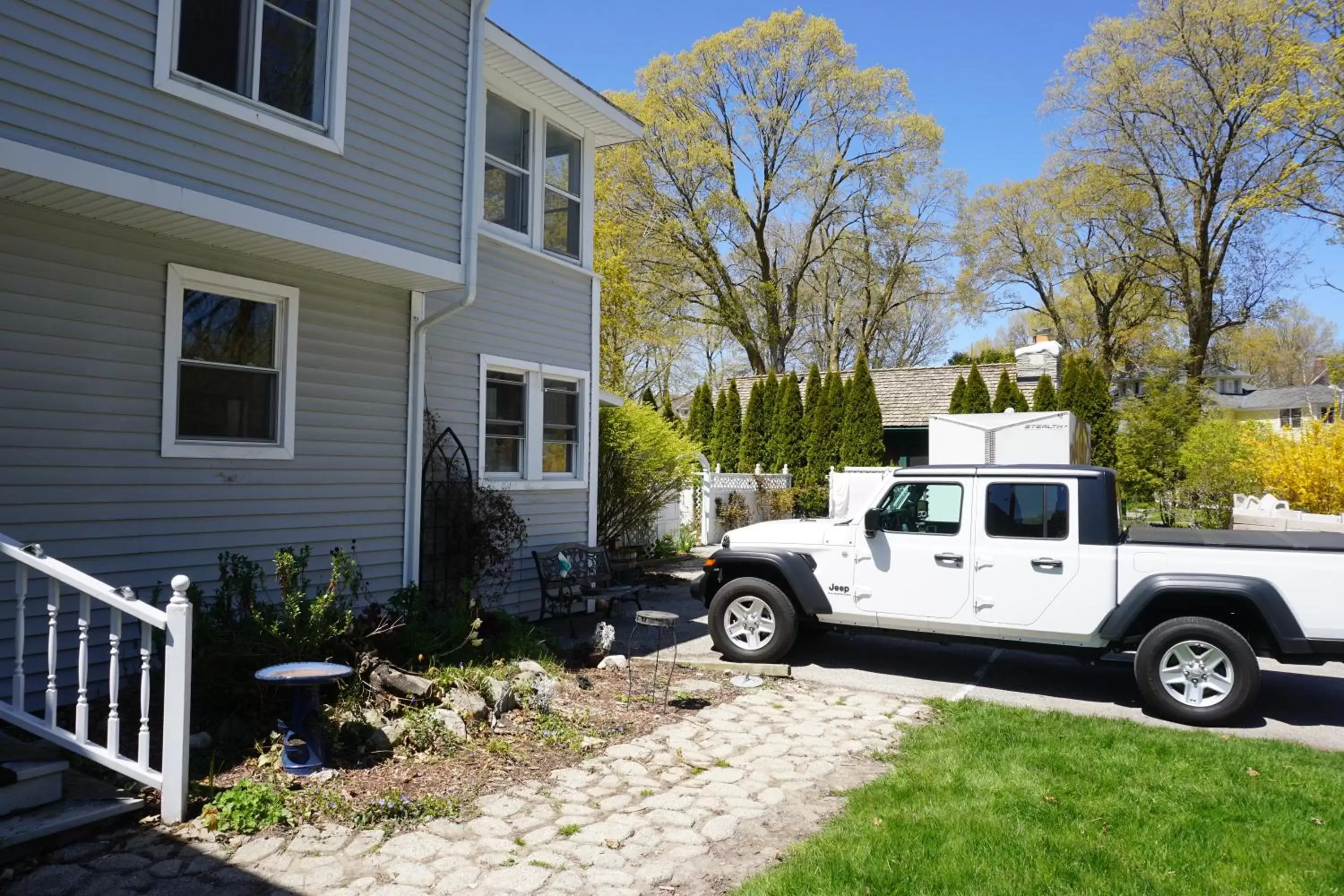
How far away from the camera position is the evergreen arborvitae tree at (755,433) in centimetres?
2511

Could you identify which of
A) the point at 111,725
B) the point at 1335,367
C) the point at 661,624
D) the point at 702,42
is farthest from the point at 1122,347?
the point at 111,725

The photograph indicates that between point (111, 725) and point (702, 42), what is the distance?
32.1 meters

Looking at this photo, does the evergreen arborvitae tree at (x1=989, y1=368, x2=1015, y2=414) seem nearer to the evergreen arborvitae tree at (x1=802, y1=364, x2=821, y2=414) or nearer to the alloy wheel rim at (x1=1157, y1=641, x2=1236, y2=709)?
the evergreen arborvitae tree at (x1=802, y1=364, x2=821, y2=414)

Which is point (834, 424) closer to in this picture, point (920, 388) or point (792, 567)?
point (920, 388)

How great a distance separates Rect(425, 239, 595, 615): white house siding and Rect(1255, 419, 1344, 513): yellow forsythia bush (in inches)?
498

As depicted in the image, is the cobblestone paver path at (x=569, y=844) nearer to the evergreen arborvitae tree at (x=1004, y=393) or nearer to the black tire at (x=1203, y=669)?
the black tire at (x=1203, y=669)

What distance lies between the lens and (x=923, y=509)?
781 centimetres

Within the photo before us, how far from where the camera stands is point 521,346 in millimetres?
10141

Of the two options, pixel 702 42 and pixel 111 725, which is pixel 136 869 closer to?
pixel 111 725

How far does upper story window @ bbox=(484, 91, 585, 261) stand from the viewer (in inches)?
389

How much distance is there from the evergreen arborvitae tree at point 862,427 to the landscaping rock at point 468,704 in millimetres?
18243

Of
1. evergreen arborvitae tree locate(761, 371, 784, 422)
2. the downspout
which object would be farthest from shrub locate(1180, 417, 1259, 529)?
the downspout

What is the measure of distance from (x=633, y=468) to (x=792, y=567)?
5.72 metres

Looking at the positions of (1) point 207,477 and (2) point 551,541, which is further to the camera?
(2) point 551,541
